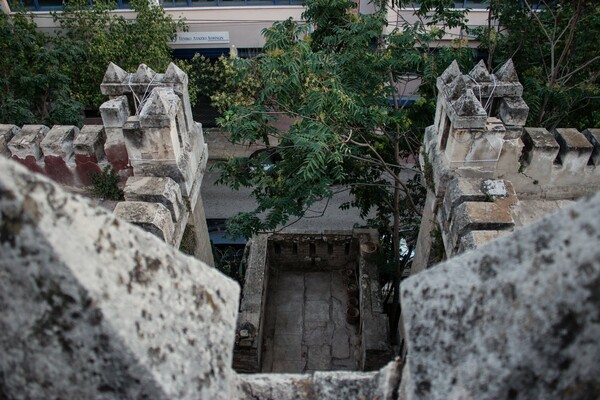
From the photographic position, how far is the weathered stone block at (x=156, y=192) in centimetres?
647

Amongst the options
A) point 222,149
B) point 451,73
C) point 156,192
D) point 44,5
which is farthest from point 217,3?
point 156,192

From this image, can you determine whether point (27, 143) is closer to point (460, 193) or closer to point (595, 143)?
point (460, 193)

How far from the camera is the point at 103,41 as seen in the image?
55.4 ft

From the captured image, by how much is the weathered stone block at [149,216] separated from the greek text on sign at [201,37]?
17867 millimetres

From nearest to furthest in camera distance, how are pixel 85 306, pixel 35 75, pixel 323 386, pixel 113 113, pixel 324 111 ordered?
1. pixel 85 306
2. pixel 323 386
3. pixel 113 113
4. pixel 324 111
5. pixel 35 75

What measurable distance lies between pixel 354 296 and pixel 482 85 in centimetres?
538

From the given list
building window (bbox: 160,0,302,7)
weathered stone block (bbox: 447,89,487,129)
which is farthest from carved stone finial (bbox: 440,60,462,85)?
building window (bbox: 160,0,302,7)

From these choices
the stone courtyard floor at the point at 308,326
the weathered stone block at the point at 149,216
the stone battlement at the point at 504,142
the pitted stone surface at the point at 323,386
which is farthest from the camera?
the stone courtyard floor at the point at 308,326

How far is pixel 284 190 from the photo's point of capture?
8258 millimetres

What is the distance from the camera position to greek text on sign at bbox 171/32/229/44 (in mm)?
22391

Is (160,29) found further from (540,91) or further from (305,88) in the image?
(540,91)

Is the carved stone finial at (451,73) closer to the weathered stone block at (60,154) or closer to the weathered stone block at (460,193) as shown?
the weathered stone block at (460,193)

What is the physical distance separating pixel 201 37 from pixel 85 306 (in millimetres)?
22256

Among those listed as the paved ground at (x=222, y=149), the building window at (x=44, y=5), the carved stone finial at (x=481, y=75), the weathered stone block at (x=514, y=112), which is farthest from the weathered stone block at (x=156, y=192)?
the building window at (x=44, y=5)
